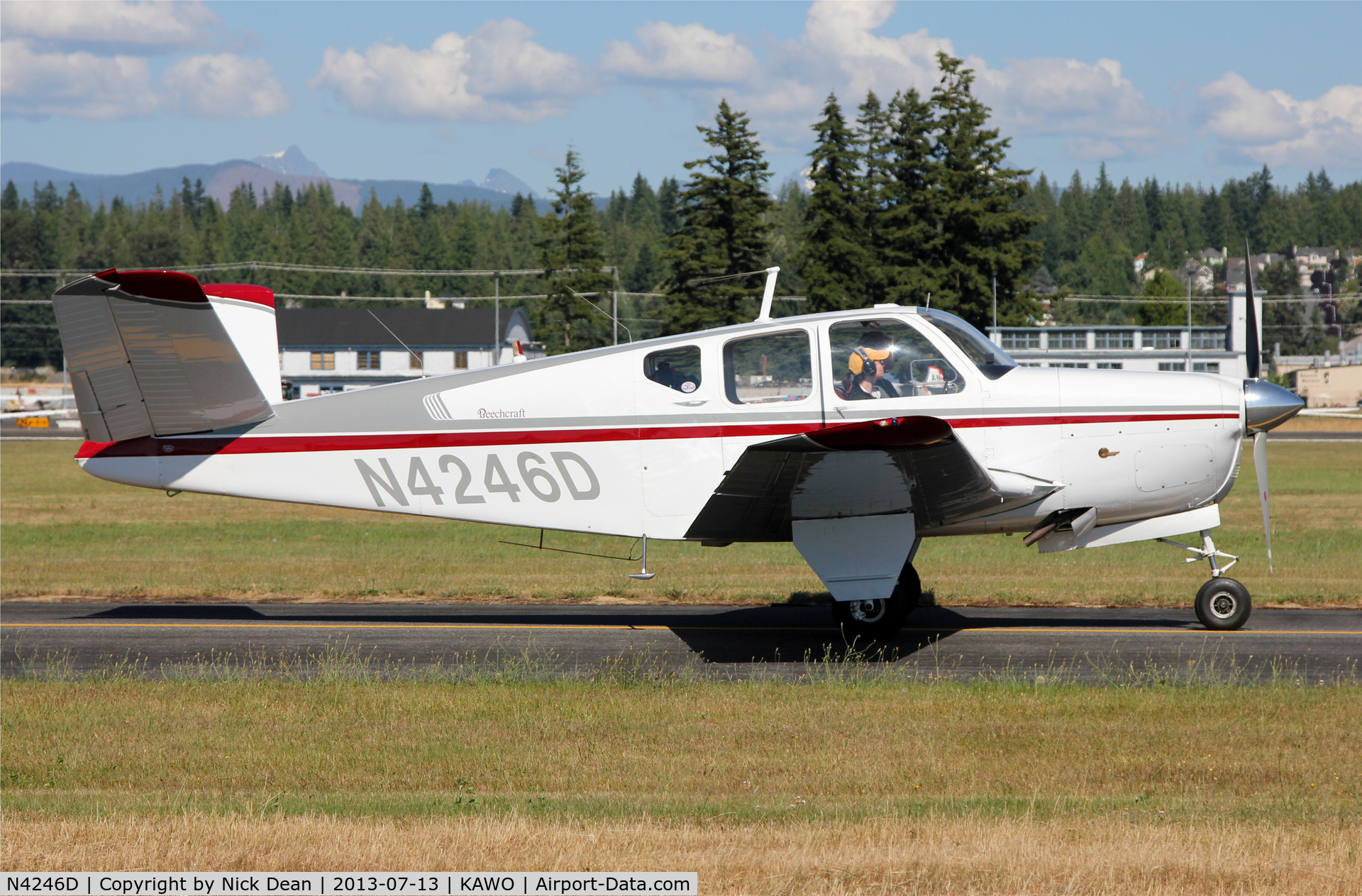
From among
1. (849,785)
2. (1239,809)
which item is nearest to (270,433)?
(849,785)

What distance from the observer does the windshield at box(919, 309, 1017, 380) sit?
373 inches

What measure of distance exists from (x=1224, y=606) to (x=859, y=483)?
3.86m

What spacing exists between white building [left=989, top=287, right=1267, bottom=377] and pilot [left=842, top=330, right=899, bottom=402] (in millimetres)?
50335

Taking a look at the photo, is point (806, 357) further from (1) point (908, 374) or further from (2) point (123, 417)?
(2) point (123, 417)

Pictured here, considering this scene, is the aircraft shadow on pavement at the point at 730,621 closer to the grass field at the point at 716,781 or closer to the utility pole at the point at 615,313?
the grass field at the point at 716,781

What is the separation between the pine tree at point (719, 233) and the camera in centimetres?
5441

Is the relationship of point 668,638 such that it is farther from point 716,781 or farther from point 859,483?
point 716,781

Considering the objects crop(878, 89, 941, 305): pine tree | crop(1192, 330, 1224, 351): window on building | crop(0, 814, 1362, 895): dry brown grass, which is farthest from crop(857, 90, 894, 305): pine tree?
crop(0, 814, 1362, 895): dry brown grass

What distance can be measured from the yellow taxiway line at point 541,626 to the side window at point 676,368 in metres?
2.54

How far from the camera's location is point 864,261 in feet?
184

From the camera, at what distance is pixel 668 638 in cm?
1028

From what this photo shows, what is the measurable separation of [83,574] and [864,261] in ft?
152
